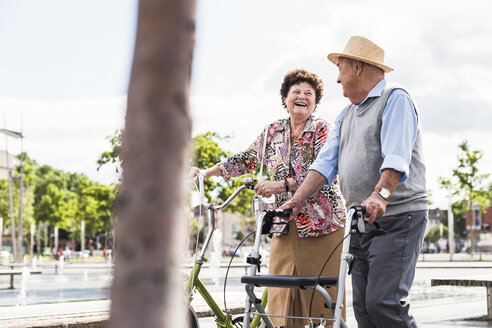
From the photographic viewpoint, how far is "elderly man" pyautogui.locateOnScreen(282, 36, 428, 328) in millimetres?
3068

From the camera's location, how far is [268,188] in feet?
13.2

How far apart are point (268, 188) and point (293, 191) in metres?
0.25

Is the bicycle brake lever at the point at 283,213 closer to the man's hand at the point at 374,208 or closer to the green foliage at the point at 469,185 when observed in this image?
the man's hand at the point at 374,208

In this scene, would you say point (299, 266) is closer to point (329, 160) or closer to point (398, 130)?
point (329, 160)

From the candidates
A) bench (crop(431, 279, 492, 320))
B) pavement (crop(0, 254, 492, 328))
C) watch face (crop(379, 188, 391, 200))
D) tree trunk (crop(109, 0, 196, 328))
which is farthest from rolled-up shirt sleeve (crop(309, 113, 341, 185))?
bench (crop(431, 279, 492, 320))

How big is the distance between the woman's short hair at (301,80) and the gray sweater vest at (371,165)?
0.97 metres

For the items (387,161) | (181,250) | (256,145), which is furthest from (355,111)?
(181,250)

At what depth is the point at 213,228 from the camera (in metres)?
4.23

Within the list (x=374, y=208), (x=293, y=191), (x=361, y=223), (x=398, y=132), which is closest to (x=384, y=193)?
(x=374, y=208)

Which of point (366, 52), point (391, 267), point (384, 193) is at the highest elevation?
point (366, 52)

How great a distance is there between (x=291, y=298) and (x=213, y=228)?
661 mm

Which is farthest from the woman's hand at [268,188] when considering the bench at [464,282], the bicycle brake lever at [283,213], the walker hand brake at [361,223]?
the bench at [464,282]

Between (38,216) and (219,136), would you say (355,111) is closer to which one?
(219,136)

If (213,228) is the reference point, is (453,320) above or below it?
below
